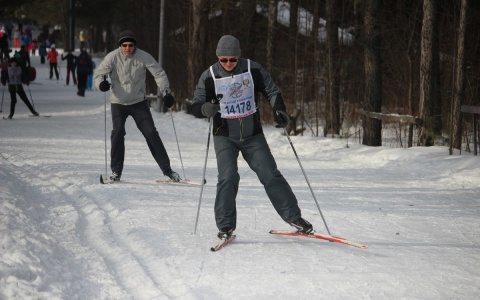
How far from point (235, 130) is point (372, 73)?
34.0 feet

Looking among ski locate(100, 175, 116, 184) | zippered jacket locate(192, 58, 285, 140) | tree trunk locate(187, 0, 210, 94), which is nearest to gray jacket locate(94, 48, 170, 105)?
ski locate(100, 175, 116, 184)

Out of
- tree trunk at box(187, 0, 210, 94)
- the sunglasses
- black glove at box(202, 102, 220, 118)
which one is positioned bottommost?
black glove at box(202, 102, 220, 118)

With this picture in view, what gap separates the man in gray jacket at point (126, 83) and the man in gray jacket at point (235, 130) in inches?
130

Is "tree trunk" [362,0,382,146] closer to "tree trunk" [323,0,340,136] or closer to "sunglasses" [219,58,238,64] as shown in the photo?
"tree trunk" [323,0,340,136]

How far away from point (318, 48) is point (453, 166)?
26.4 ft

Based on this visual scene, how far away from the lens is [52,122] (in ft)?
70.2

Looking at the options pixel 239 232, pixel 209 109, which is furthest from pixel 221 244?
pixel 209 109

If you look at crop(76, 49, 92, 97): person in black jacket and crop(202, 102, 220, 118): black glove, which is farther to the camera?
crop(76, 49, 92, 97): person in black jacket

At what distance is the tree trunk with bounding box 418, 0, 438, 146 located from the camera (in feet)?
49.1

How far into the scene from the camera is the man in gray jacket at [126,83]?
10.3m

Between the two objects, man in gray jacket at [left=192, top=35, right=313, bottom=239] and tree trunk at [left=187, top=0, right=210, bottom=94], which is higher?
tree trunk at [left=187, top=0, right=210, bottom=94]

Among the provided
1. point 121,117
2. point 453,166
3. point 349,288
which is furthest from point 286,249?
point 453,166

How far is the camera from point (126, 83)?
411 inches

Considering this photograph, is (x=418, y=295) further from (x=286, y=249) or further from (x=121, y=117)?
(x=121, y=117)
